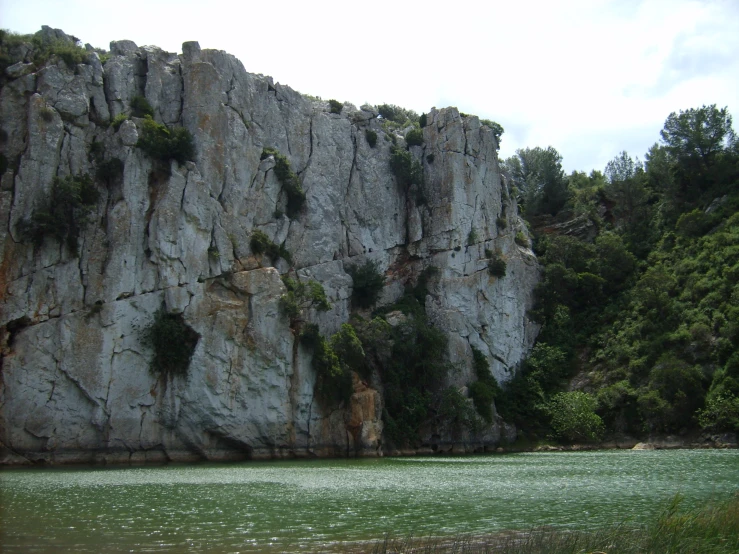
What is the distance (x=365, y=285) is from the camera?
57.3 meters

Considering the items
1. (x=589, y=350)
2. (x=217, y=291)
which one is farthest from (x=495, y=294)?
(x=217, y=291)

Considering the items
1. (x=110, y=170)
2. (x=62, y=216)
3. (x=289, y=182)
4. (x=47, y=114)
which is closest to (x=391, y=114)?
(x=289, y=182)

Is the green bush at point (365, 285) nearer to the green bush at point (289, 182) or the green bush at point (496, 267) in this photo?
the green bush at point (289, 182)

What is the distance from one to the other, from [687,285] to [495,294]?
1661cm

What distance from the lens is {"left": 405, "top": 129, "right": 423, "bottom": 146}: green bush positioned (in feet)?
220

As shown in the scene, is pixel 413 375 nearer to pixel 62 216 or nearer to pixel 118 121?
pixel 62 216

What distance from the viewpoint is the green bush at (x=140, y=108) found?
161 feet

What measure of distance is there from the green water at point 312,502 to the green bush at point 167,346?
8952 millimetres

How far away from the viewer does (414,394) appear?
169 ft

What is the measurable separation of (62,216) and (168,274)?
755 centimetres

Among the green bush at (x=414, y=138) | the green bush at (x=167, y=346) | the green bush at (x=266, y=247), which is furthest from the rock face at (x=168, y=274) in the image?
the green bush at (x=414, y=138)

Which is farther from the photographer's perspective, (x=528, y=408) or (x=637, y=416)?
(x=528, y=408)

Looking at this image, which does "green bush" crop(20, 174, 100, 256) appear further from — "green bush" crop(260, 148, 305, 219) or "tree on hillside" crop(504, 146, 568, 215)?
"tree on hillside" crop(504, 146, 568, 215)

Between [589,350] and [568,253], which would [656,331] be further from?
[568,253]
